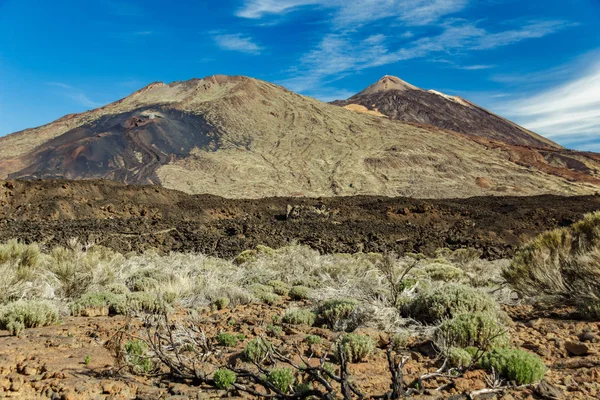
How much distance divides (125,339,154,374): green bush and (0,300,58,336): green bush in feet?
5.61

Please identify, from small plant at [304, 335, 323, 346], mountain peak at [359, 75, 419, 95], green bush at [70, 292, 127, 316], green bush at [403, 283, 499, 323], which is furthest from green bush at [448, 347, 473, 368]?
mountain peak at [359, 75, 419, 95]

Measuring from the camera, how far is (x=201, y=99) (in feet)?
281

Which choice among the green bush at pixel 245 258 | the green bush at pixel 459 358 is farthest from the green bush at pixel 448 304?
the green bush at pixel 245 258

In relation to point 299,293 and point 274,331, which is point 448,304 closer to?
point 274,331

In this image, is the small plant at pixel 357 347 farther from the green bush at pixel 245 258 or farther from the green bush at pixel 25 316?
the green bush at pixel 245 258

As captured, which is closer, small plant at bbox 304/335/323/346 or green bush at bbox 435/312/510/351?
green bush at bbox 435/312/510/351

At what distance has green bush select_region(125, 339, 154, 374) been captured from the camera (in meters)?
4.25

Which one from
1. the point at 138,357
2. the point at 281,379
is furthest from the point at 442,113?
the point at 281,379

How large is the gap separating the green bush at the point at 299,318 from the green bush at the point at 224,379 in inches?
94.7

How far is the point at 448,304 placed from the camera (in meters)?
5.91

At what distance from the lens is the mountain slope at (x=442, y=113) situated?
104 meters

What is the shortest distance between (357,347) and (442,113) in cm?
11222

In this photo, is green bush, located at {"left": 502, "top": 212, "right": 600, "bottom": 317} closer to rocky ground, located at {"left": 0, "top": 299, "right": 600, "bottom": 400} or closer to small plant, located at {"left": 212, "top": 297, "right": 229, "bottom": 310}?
rocky ground, located at {"left": 0, "top": 299, "right": 600, "bottom": 400}

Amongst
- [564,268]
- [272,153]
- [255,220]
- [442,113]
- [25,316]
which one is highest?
[442,113]
